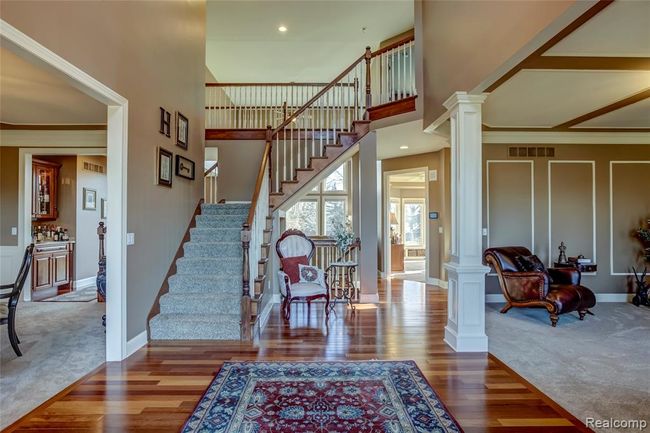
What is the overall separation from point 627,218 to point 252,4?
758 centimetres

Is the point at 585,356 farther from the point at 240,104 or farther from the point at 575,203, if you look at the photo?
the point at 240,104

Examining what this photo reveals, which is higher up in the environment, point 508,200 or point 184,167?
point 184,167

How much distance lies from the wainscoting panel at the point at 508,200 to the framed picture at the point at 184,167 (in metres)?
4.75

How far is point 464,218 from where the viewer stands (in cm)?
342

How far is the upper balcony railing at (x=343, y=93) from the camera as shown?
213 inches

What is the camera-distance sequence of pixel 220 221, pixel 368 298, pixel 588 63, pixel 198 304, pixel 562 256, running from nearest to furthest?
pixel 588 63 < pixel 198 304 < pixel 220 221 < pixel 562 256 < pixel 368 298

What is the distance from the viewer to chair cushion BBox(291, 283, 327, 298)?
4.29m

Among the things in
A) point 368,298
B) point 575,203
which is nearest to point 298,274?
point 368,298

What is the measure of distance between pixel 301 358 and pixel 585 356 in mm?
2739

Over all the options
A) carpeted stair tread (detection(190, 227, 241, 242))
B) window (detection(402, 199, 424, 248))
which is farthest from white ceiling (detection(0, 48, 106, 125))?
window (detection(402, 199, 424, 248))

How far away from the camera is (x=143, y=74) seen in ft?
11.5

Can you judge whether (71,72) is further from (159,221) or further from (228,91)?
(228,91)

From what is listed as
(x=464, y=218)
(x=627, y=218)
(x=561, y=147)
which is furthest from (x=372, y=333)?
(x=627, y=218)

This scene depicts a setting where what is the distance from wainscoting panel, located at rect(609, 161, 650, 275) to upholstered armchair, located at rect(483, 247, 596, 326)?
1.53 meters
